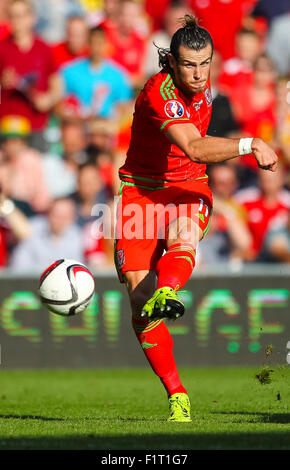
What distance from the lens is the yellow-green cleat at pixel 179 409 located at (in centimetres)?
695

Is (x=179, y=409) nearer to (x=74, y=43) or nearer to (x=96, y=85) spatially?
(x=96, y=85)

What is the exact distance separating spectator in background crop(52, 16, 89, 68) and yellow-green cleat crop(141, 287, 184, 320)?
9050 mm

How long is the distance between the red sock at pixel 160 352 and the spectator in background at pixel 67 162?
6.28 m

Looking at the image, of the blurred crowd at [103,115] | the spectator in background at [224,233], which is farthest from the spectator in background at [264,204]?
the spectator in background at [224,233]

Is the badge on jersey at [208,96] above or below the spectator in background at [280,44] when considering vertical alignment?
below

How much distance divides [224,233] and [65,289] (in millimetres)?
5554

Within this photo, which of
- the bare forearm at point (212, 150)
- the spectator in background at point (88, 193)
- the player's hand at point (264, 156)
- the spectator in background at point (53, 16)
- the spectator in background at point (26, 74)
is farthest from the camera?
the spectator in background at point (53, 16)

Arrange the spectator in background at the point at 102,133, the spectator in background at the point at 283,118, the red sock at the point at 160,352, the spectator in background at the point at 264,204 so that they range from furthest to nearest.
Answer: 1. the spectator in background at the point at 102,133
2. the spectator in background at the point at 283,118
3. the spectator in background at the point at 264,204
4. the red sock at the point at 160,352

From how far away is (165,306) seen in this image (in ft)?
20.6

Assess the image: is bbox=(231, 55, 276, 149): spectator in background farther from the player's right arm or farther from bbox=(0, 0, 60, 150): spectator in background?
the player's right arm

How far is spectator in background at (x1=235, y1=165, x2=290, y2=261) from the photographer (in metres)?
13.1

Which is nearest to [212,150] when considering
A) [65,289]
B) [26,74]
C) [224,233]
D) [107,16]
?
[65,289]

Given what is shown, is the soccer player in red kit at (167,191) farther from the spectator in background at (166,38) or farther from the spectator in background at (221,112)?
the spectator in background at (166,38)
